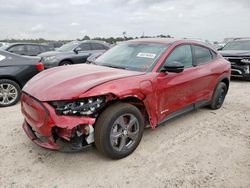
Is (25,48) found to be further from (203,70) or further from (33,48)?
(203,70)

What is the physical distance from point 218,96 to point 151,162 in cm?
279

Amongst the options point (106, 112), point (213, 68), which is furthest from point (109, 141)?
point (213, 68)

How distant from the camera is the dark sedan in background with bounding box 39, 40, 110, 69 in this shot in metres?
9.48

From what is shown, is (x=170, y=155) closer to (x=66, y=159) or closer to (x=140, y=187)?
(x=140, y=187)

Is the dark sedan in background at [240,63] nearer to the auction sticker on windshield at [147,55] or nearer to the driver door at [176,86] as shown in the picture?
the driver door at [176,86]

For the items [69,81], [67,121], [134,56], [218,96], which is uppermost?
[134,56]

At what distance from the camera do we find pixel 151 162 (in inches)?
126

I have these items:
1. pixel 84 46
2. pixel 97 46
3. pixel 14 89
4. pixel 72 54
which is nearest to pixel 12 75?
pixel 14 89

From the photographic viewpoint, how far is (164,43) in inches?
161

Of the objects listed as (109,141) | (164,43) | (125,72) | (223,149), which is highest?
(164,43)

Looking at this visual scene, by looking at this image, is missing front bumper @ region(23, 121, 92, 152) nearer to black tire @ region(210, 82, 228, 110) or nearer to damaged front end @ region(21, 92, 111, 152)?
damaged front end @ region(21, 92, 111, 152)

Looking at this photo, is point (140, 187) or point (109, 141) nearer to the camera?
point (140, 187)

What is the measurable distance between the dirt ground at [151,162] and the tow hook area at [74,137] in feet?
1.05

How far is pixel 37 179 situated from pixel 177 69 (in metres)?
2.40
